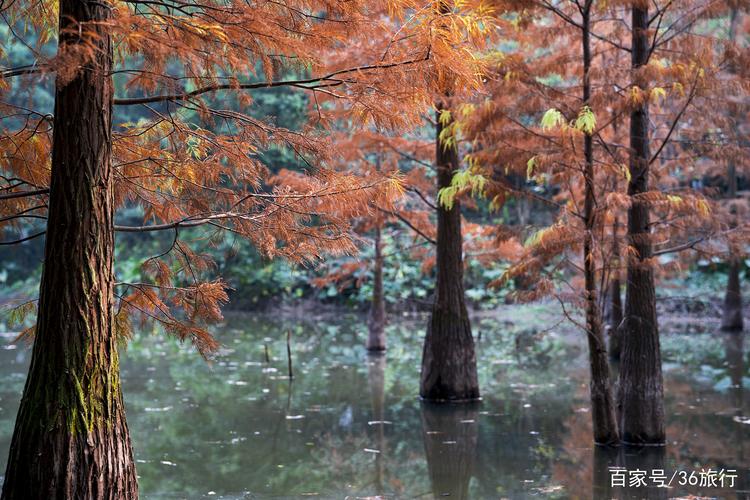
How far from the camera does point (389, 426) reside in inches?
418

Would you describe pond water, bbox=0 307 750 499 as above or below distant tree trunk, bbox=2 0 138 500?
below

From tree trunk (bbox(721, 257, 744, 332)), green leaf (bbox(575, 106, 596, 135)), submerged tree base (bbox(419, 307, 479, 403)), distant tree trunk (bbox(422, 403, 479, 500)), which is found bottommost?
distant tree trunk (bbox(422, 403, 479, 500))

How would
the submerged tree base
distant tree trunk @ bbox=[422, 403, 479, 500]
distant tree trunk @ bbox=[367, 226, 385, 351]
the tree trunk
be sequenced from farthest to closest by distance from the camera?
the tree trunk
distant tree trunk @ bbox=[367, 226, 385, 351]
the submerged tree base
distant tree trunk @ bbox=[422, 403, 479, 500]

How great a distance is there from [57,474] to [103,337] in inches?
34.0

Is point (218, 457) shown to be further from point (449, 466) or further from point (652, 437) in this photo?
point (652, 437)

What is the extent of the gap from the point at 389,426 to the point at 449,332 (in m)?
2.01

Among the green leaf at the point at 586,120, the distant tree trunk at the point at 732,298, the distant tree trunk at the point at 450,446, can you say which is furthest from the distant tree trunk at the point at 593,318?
the distant tree trunk at the point at 732,298

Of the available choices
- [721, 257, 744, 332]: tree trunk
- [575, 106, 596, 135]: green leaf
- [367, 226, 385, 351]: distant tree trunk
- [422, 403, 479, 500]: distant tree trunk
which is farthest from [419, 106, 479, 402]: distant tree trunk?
[721, 257, 744, 332]: tree trunk

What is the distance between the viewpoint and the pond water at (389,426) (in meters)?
7.88

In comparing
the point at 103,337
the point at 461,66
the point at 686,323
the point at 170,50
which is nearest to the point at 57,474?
the point at 103,337

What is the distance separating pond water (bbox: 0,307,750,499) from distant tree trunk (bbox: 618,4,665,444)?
13.2 inches

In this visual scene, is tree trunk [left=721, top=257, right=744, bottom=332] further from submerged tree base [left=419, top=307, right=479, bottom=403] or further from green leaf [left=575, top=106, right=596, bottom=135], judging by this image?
green leaf [left=575, top=106, right=596, bottom=135]

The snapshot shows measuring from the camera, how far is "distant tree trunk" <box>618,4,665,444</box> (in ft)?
29.8

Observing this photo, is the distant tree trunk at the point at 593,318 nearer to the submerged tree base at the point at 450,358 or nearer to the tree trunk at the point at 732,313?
the submerged tree base at the point at 450,358
